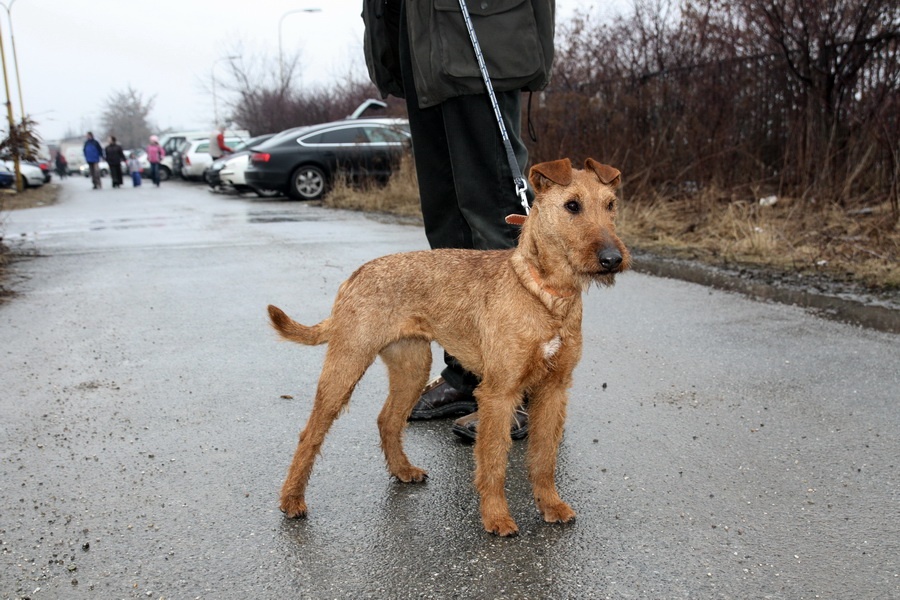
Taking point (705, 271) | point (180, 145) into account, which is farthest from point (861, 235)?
point (180, 145)

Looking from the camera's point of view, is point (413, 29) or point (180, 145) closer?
point (413, 29)

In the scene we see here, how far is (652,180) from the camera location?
11.2 metres

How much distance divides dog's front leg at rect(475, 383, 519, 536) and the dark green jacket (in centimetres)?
160

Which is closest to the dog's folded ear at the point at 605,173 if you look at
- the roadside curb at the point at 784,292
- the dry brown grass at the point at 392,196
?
the roadside curb at the point at 784,292

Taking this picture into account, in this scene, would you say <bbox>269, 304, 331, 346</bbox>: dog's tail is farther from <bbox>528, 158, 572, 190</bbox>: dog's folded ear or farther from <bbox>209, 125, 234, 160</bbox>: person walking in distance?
<bbox>209, 125, 234, 160</bbox>: person walking in distance

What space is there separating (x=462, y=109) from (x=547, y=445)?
1.76m

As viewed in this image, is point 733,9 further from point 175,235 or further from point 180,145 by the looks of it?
point 180,145

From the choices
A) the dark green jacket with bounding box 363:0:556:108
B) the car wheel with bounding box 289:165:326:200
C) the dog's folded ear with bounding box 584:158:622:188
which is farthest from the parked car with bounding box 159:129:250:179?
the dog's folded ear with bounding box 584:158:622:188

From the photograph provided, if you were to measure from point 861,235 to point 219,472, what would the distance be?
7.18 meters

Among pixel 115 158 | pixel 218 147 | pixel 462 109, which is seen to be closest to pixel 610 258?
pixel 462 109

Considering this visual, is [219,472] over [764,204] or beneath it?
beneath

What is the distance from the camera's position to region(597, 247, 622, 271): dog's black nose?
2713 mm

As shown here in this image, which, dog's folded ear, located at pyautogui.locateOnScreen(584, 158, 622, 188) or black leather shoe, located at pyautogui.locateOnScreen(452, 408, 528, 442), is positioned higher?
dog's folded ear, located at pyautogui.locateOnScreen(584, 158, 622, 188)

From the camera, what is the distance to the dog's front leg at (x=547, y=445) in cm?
301
